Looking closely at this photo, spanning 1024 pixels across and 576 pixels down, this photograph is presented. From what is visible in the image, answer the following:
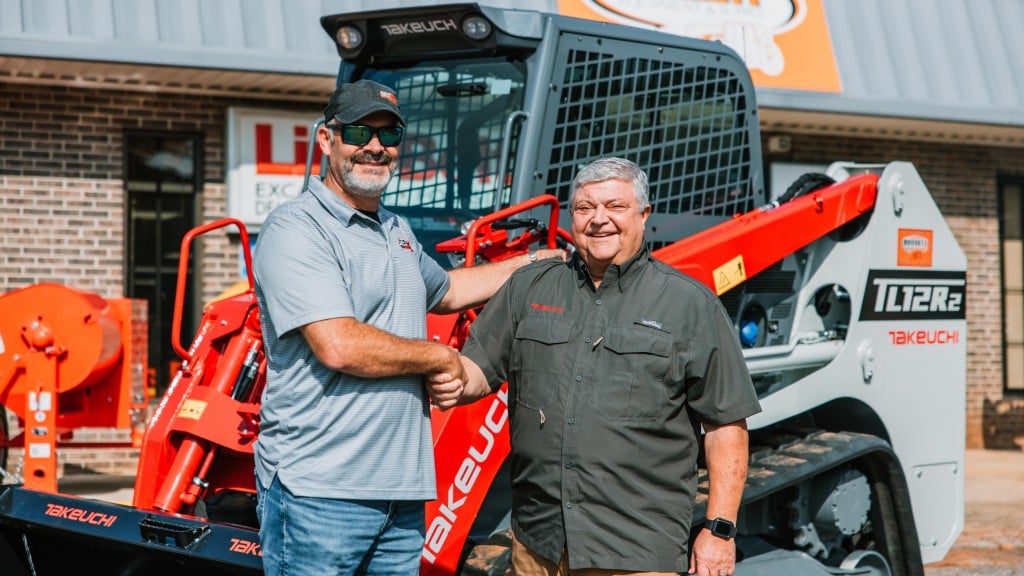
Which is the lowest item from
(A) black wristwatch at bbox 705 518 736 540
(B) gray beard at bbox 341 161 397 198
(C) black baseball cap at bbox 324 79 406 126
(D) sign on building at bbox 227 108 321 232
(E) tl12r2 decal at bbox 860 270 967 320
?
(A) black wristwatch at bbox 705 518 736 540

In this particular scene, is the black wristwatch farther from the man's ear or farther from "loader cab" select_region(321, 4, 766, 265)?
"loader cab" select_region(321, 4, 766, 265)

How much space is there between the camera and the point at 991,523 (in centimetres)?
869

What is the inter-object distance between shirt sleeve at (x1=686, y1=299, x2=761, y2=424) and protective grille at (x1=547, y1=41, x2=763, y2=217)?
1573mm

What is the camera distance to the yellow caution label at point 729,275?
194 inches

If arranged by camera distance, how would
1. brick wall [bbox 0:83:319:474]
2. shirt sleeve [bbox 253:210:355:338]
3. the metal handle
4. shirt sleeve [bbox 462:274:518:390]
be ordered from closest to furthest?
shirt sleeve [bbox 253:210:355:338]
shirt sleeve [bbox 462:274:518:390]
the metal handle
brick wall [bbox 0:83:319:474]

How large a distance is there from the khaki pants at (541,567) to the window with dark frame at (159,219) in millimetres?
7796

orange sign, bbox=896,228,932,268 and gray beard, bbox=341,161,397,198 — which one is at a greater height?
gray beard, bbox=341,161,397,198

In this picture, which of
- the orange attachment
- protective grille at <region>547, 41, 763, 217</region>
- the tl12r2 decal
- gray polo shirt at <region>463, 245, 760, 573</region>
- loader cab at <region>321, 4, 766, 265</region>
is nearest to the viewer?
gray polo shirt at <region>463, 245, 760, 573</region>

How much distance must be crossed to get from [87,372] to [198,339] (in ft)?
7.61

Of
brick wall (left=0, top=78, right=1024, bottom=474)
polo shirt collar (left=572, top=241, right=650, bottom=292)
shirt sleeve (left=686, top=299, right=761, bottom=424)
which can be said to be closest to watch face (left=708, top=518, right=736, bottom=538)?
shirt sleeve (left=686, top=299, right=761, bottom=424)

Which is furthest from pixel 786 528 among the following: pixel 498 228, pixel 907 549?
pixel 498 228

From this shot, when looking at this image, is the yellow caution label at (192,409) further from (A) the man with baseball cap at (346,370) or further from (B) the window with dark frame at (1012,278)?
(B) the window with dark frame at (1012,278)

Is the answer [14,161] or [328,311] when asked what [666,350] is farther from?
[14,161]

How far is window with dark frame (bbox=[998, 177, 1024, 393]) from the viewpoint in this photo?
14219 millimetres
